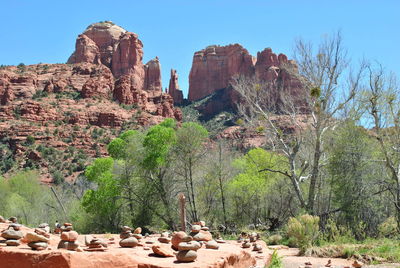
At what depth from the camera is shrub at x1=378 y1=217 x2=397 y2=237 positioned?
507 inches

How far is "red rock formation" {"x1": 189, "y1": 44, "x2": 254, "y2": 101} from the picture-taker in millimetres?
118500

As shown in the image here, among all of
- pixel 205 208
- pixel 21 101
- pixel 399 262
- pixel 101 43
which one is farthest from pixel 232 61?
pixel 399 262

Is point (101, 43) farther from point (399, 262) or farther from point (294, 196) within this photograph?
point (399, 262)

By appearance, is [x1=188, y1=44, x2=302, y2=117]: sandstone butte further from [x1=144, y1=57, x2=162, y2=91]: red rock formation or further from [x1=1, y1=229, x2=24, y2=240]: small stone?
[x1=1, y1=229, x2=24, y2=240]: small stone

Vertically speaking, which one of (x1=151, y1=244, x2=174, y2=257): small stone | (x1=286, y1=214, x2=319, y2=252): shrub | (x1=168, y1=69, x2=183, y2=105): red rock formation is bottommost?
(x1=286, y1=214, x2=319, y2=252): shrub

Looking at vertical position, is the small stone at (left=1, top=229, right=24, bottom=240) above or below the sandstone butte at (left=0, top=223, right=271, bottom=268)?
above

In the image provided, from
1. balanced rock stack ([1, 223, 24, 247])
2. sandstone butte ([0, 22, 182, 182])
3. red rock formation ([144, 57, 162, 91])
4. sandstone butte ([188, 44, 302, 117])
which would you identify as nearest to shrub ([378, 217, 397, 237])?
balanced rock stack ([1, 223, 24, 247])

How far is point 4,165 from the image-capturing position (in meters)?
57.9

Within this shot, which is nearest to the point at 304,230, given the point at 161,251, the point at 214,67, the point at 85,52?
the point at 161,251

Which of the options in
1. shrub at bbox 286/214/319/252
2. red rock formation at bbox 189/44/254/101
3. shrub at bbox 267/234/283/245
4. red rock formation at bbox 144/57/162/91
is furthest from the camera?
red rock formation at bbox 144/57/162/91

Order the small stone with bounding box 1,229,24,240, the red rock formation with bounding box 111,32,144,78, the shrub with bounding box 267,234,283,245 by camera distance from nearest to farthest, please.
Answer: the small stone with bounding box 1,229,24,240, the shrub with bounding box 267,234,283,245, the red rock formation with bounding box 111,32,144,78

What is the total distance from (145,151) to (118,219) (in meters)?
4.73

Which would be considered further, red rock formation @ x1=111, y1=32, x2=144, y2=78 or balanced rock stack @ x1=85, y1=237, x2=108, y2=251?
red rock formation @ x1=111, y1=32, x2=144, y2=78

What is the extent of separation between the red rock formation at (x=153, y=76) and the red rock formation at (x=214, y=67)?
39.6ft
